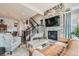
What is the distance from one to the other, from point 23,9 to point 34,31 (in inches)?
13.4

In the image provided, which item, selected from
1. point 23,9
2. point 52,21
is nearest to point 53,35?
point 52,21

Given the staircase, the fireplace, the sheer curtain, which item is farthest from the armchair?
the sheer curtain

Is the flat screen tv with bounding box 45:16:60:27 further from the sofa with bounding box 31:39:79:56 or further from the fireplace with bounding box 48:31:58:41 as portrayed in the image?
the sofa with bounding box 31:39:79:56

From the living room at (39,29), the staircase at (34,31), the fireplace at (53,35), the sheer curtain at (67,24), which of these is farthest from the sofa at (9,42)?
the sheer curtain at (67,24)

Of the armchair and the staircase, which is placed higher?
the staircase

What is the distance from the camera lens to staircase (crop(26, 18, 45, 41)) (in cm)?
178

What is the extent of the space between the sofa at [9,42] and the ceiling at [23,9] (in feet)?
0.91

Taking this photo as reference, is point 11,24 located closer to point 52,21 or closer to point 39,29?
point 39,29

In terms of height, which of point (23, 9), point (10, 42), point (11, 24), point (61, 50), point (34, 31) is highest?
point (23, 9)

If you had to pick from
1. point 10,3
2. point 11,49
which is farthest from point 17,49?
point 10,3

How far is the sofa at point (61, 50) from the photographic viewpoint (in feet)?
5.77

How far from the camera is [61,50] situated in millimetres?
1774

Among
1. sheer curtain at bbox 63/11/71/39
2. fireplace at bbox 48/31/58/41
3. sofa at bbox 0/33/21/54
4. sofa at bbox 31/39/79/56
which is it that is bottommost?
sofa at bbox 31/39/79/56

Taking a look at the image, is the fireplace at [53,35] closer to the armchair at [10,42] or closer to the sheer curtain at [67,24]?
the sheer curtain at [67,24]
